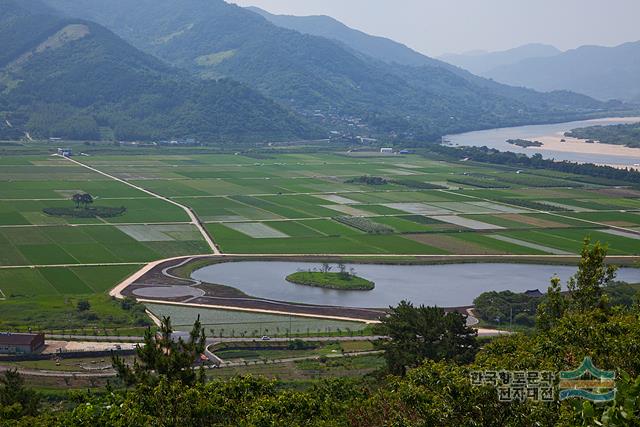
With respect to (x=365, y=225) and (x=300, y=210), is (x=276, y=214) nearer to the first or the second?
(x=300, y=210)

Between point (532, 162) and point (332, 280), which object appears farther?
point (532, 162)

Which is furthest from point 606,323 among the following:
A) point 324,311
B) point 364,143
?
point 364,143

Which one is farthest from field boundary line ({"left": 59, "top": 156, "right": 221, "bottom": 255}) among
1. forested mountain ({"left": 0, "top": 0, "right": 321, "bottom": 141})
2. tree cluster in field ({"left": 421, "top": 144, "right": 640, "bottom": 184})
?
tree cluster in field ({"left": 421, "top": 144, "right": 640, "bottom": 184})

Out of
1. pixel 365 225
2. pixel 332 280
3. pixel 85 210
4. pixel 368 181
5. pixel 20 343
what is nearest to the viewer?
pixel 20 343

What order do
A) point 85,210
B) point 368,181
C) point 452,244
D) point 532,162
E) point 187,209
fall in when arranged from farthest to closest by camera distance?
point 532,162 < point 368,181 < point 187,209 < point 85,210 < point 452,244

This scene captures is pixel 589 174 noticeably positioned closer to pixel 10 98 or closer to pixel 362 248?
pixel 362 248

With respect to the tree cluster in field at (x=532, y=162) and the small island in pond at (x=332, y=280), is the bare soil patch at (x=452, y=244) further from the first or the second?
the tree cluster in field at (x=532, y=162)

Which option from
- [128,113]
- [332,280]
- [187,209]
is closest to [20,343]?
[332,280]
